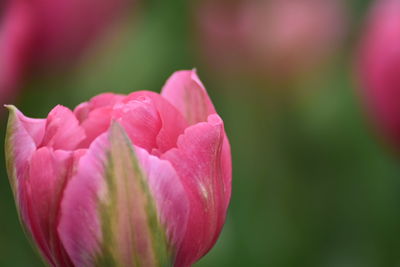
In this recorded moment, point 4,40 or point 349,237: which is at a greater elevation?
point 4,40

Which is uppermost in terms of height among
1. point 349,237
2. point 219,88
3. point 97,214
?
point 97,214

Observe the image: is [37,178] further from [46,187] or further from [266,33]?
[266,33]

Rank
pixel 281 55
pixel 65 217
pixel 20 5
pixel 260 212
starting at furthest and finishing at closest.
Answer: pixel 281 55 < pixel 260 212 < pixel 20 5 < pixel 65 217

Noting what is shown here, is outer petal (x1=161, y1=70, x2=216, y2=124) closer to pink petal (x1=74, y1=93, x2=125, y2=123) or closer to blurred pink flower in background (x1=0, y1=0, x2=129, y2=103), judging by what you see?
pink petal (x1=74, y1=93, x2=125, y2=123)

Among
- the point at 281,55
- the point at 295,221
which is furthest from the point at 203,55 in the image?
the point at 295,221

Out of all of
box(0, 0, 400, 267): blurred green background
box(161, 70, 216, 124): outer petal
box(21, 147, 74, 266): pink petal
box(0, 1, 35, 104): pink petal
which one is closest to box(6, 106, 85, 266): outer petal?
box(21, 147, 74, 266): pink petal

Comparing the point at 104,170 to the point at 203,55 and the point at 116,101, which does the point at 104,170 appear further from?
the point at 203,55

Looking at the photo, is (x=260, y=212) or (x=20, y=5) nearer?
(x=20, y=5)

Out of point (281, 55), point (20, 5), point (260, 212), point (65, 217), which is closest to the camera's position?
point (65, 217)
